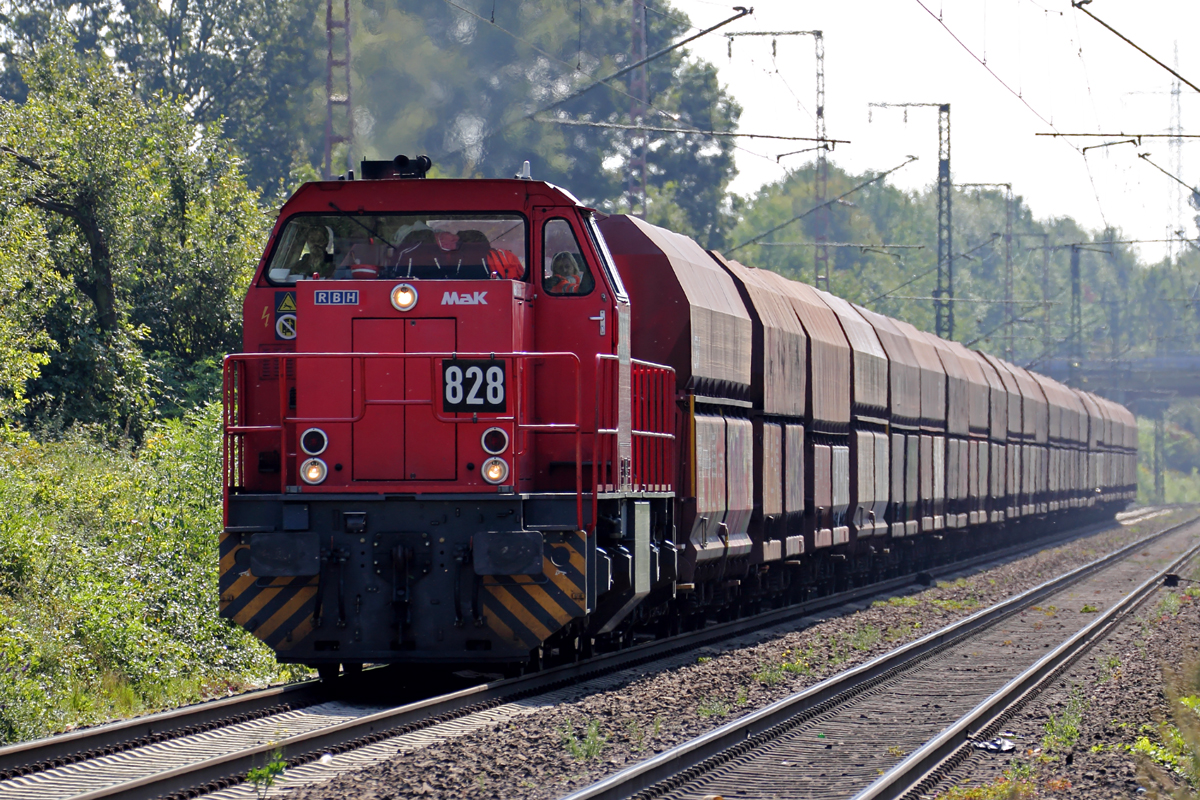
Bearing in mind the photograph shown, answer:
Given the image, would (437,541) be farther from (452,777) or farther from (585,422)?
(452,777)

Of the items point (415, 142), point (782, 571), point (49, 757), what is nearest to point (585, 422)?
point (49, 757)

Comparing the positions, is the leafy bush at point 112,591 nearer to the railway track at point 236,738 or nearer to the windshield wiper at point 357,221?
the railway track at point 236,738

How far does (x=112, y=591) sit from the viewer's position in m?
12.1

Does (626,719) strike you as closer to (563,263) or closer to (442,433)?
(442,433)

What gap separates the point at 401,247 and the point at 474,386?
1.26 m

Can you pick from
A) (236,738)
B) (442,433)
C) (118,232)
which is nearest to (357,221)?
(442,433)

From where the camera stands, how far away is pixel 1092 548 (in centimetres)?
3578

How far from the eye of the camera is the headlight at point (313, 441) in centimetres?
938

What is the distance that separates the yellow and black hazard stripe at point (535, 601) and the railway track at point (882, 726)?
53.8 inches

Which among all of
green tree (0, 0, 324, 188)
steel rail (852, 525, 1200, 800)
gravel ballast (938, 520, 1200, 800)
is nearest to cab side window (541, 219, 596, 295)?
steel rail (852, 525, 1200, 800)

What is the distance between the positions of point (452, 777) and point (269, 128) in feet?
161

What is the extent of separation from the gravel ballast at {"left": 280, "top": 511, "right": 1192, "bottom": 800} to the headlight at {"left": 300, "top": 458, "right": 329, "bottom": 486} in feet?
6.87

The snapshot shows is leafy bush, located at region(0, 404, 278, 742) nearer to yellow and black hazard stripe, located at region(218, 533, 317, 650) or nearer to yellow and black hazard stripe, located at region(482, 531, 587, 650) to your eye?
yellow and black hazard stripe, located at region(218, 533, 317, 650)

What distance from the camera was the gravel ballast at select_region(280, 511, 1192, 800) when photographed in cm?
678
